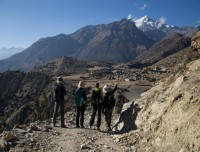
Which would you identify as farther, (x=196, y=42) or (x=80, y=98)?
(x=196, y=42)

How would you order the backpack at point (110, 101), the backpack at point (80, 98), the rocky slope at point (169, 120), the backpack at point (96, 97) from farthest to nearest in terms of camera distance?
the backpack at point (80, 98) → the backpack at point (110, 101) → the backpack at point (96, 97) → the rocky slope at point (169, 120)

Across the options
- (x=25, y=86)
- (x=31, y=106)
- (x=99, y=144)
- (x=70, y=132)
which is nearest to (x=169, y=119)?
(x=99, y=144)

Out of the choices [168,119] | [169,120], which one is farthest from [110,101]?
[169,120]

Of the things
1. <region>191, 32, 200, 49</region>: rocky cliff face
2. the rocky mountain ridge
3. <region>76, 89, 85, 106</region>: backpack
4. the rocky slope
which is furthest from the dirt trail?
<region>191, 32, 200, 49</region>: rocky cliff face

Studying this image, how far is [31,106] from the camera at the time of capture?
132 meters

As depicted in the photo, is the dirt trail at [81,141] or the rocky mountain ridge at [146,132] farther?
the dirt trail at [81,141]

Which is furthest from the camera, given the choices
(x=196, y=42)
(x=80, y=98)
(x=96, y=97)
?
(x=196, y=42)

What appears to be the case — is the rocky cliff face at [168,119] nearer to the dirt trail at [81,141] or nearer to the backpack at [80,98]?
the dirt trail at [81,141]

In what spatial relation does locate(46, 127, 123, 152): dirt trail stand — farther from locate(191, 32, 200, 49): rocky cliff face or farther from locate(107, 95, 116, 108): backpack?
locate(191, 32, 200, 49): rocky cliff face

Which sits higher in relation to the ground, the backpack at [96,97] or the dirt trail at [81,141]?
the backpack at [96,97]

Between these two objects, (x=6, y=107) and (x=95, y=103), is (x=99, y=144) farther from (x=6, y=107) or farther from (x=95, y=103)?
(x=6, y=107)

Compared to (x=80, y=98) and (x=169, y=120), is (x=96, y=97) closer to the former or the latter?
(x=80, y=98)

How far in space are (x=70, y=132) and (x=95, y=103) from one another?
2.25 metres

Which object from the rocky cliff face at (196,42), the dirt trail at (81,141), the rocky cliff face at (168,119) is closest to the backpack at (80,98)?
the dirt trail at (81,141)
